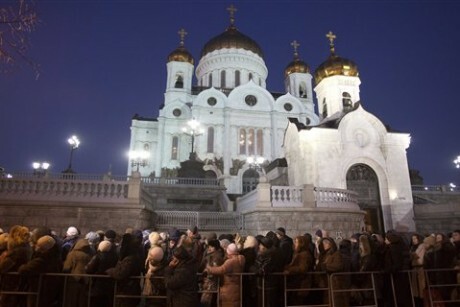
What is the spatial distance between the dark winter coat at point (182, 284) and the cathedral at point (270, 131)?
48.0ft

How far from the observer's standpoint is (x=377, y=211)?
59.0 ft

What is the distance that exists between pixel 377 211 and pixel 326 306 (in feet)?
49.5

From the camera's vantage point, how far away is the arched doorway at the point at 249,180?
1240 inches

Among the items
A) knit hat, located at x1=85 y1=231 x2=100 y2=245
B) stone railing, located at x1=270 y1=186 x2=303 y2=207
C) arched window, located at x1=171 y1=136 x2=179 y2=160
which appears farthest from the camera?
arched window, located at x1=171 y1=136 x2=179 y2=160

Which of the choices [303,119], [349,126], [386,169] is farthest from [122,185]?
[303,119]

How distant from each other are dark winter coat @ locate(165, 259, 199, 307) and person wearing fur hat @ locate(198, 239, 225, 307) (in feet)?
2.51

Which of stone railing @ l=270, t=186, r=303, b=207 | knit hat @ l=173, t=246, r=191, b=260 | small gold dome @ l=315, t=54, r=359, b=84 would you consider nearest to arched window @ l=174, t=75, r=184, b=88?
small gold dome @ l=315, t=54, r=359, b=84

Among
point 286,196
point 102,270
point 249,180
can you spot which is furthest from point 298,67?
point 102,270

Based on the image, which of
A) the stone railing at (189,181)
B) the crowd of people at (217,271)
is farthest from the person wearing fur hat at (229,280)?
the stone railing at (189,181)

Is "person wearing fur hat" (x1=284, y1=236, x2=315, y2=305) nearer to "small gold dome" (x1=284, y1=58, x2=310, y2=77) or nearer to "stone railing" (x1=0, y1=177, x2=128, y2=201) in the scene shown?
"stone railing" (x1=0, y1=177, x2=128, y2=201)

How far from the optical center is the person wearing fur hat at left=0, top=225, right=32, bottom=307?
423 cm

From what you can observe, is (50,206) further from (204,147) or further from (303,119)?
(303,119)

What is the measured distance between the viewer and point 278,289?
5285 millimetres

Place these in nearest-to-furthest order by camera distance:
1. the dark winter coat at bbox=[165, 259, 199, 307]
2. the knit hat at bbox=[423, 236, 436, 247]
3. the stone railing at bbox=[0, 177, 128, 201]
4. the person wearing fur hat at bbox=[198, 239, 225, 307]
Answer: the dark winter coat at bbox=[165, 259, 199, 307] → the person wearing fur hat at bbox=[198, 239, 225, 307] → the knit hat at bbox=[423, 236, 436, 247] → the stone railing at bbox=[0, 177, 128, 201]
